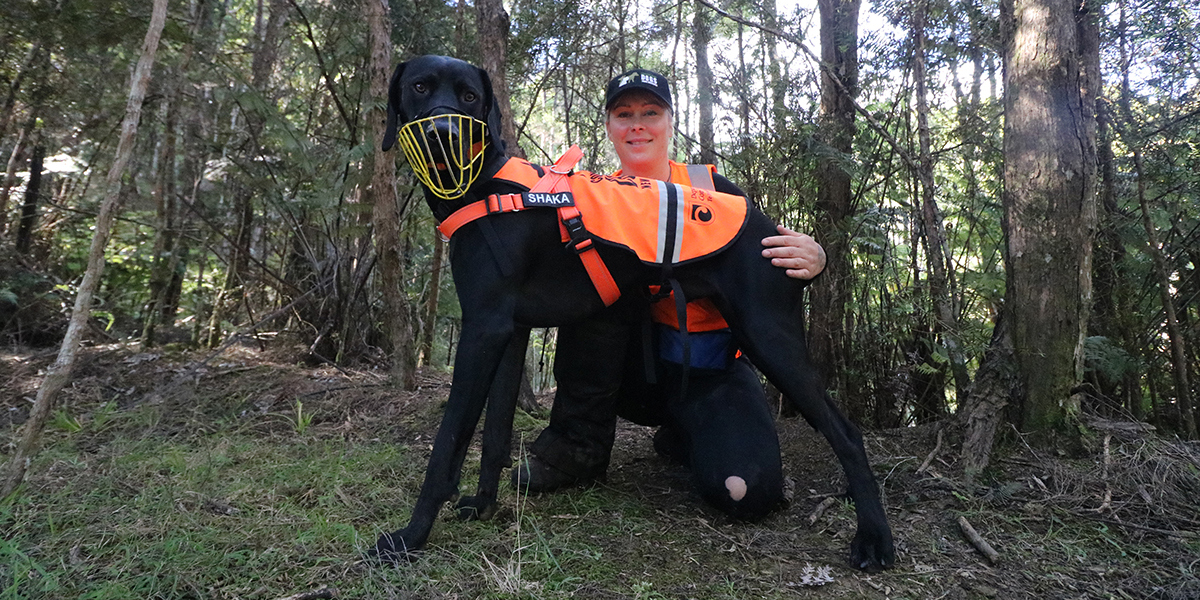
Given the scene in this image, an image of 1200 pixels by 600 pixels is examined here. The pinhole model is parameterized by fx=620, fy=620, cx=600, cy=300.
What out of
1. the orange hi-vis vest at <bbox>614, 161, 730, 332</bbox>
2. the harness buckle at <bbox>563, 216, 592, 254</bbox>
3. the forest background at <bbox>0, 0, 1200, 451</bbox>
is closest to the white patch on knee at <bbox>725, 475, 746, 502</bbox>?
the orange hi-vis vest at <bbox>614, 161, 730, 332</bbox>

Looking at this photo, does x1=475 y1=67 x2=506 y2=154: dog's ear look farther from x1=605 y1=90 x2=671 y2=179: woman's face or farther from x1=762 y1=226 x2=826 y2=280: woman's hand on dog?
x1=762 y1=226 x2=826 y2=280: woman's hand on dog

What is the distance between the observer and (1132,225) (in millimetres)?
3609

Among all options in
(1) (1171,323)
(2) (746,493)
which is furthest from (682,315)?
(1) (1171,323)

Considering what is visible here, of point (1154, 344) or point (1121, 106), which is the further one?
point (1121, 106)

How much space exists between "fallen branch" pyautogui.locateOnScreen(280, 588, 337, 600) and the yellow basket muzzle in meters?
1.16

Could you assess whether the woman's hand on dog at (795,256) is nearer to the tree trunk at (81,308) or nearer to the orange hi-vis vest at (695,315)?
the orange hi-vis vest at (695,315)

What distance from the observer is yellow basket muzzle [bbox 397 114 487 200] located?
1871 millimetres

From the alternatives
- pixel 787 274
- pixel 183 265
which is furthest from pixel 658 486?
pixel 183 265

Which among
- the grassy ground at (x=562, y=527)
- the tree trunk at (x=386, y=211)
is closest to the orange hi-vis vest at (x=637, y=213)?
the grassy ground at (x=562, y=527)

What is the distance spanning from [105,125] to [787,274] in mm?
5992

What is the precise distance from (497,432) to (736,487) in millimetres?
870

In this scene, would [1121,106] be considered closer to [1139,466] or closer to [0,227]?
[1139,466]

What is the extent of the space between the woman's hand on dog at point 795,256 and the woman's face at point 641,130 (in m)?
0.78

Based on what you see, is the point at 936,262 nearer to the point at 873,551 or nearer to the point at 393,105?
the point at 873,551
